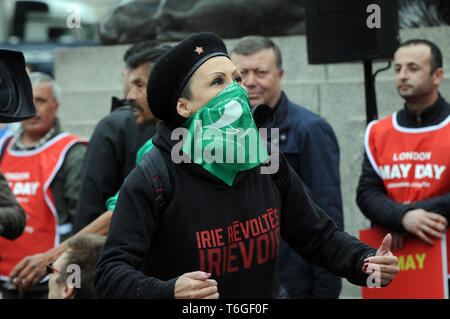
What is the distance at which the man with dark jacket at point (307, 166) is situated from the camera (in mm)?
4184

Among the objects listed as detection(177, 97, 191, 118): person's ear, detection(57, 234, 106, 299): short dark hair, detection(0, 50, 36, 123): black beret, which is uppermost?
detection(0, 50, 36, 123): black beret

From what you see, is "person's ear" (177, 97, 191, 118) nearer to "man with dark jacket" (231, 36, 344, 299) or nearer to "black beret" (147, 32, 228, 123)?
"black beret" (147, 32, 228, 123)

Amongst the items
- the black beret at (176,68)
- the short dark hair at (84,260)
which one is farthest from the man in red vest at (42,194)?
the black beret at (176,68)

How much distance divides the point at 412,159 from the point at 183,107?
2214 millimetres

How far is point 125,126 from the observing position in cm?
399

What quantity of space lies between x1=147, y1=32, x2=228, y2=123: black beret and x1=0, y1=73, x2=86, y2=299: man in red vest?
7.03ft

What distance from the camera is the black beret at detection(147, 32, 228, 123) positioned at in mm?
2541

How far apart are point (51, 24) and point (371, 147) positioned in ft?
52.8

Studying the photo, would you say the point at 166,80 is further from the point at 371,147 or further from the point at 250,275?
the point at 371,147

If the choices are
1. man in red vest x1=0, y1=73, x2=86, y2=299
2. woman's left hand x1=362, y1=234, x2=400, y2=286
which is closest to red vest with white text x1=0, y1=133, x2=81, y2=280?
man in red vest x1=0, y1=73, x2=86, y2=299

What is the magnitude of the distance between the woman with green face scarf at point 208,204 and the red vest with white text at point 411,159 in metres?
1.79

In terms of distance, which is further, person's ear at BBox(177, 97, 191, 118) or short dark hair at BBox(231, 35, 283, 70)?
short dark hair at BBox(231, 35, 283, 70)

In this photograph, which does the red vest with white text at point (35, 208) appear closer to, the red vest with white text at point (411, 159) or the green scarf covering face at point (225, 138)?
the red vest with white text at point (411, 159)
